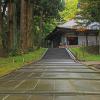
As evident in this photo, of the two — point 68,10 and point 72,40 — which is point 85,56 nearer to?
point 72,40

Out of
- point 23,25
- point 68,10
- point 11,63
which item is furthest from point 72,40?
point 11,63

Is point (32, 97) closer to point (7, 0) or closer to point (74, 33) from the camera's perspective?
point (7, 0)

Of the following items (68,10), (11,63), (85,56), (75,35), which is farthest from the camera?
(68,10)

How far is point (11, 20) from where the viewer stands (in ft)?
166

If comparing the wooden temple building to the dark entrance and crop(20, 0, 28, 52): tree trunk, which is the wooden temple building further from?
crop(20, 0, 28, 52): tree trunk

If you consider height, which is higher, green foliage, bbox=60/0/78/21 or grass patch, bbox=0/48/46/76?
green foliage, bbox=60/0/78/21

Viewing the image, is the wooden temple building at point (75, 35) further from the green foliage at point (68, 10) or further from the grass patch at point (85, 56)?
the green foliage at point (68, 10)

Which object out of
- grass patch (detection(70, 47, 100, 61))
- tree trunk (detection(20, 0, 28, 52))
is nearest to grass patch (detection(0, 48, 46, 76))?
grass patch (detection(70, 47, 100, 61))

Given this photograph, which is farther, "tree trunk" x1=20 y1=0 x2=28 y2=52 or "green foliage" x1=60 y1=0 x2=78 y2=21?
"green foliage" x1=60 y1=0 x2=78 y2=21

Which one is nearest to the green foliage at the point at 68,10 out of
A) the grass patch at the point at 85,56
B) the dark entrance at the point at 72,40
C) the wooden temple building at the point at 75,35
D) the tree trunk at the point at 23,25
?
the wooden temple building at the point at 75,35

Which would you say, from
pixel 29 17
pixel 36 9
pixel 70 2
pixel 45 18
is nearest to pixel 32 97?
pixel 29 17

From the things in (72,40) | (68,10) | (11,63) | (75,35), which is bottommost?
(11,63)

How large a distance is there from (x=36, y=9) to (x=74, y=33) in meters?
13.5

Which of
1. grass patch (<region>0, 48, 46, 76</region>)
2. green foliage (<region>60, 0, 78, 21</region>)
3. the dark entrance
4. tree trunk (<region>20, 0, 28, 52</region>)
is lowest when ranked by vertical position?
grass patch (<region>0, 48, 46, 76</region>)
